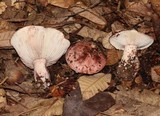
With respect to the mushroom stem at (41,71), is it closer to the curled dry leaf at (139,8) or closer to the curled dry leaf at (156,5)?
the curled dry leaf at (139,8)

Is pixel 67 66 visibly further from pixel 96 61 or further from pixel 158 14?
pixel 158 14

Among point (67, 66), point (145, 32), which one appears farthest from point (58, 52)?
point (145, 32)

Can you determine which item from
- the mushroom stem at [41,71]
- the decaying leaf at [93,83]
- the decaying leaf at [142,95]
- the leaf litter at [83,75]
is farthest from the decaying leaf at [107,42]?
the mushroom stem at [41,71]

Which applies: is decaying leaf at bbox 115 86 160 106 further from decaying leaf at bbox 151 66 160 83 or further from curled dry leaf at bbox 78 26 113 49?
curled dry leaf at bbox 78 26 113 49

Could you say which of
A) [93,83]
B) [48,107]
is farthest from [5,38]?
[93,83]

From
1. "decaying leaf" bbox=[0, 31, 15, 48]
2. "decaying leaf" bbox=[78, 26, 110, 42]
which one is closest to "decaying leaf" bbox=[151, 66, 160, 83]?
"decaying leaf" bbox=[78, 26, 110, 42]

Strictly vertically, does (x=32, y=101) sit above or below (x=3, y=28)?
below
